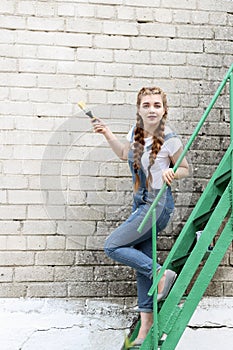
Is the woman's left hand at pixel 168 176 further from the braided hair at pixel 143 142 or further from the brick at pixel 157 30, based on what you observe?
the brick at pixel 157 30

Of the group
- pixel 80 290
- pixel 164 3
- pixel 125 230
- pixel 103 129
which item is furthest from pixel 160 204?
pixel 164 3

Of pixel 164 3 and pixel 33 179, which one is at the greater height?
pixel 164 3

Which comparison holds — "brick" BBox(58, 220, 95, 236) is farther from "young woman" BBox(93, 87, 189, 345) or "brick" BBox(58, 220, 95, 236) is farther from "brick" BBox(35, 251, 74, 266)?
"young woman" BBox(93, 87, 189, 345)

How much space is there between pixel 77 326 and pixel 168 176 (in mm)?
1280

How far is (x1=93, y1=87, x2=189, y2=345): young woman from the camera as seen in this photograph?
3479mm

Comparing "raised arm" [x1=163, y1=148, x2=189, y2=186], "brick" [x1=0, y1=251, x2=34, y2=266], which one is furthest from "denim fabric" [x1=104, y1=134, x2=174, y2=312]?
"brick" [x1=0, y1=251, x2=34, y2=266]

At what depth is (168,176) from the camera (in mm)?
3289

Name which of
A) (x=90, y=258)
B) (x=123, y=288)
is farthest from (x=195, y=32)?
(x=123, y=288)

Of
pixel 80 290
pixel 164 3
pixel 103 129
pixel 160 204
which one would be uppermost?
pixel 164 3

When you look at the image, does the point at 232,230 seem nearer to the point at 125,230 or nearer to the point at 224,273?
the point at 125,230

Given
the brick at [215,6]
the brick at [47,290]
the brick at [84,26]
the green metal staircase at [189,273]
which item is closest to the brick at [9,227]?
the brick at [47,290]

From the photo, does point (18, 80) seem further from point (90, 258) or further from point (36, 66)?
point (90, 258)

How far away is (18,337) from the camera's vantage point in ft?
12.9

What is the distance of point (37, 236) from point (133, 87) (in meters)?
1.16
